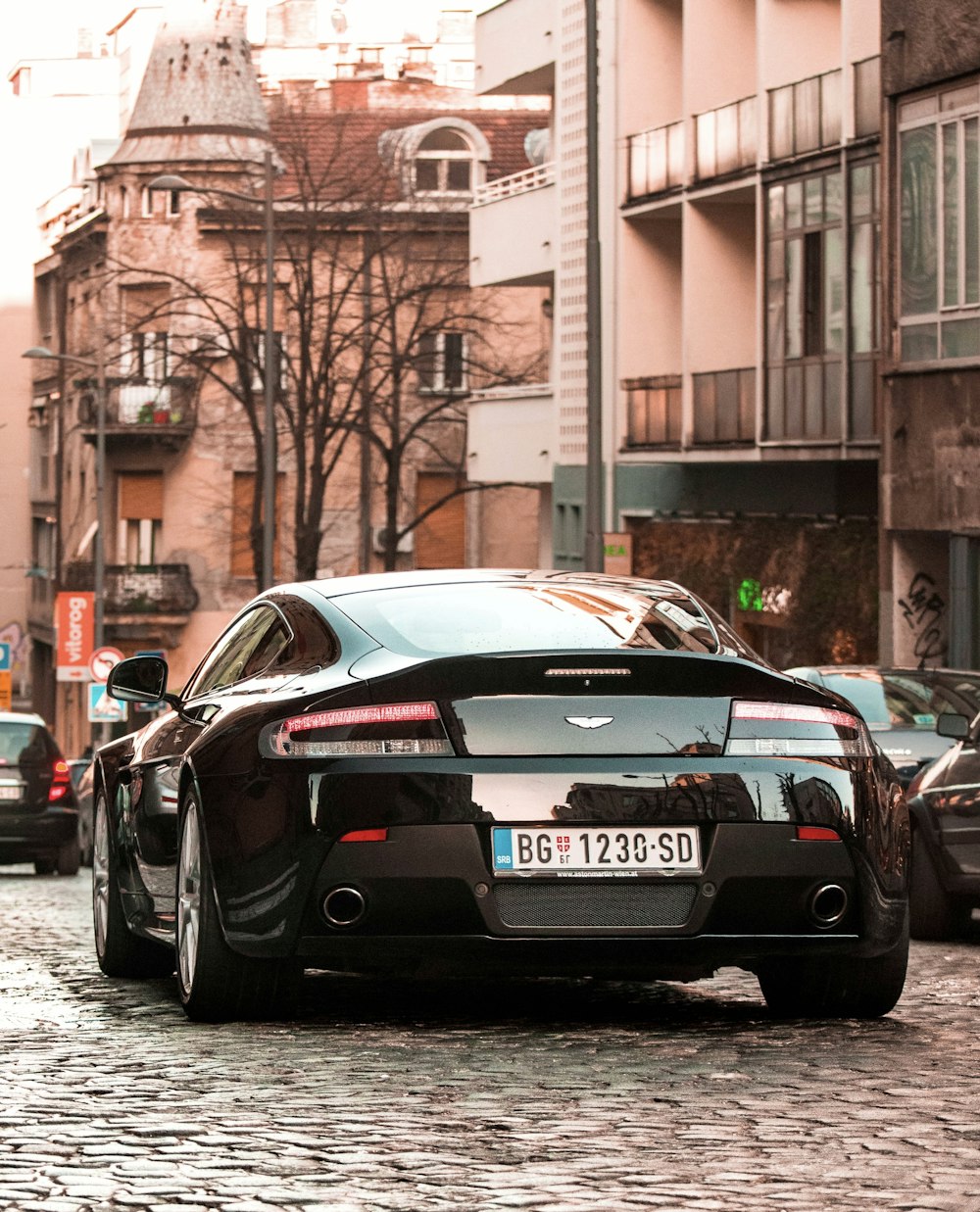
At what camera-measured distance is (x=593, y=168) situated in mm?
31500

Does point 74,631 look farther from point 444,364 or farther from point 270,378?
point 270,378

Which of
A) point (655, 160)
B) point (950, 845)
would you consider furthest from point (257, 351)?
point (950, 845)

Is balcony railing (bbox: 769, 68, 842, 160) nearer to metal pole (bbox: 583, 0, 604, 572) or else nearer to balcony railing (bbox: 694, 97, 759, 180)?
balcony railing (bbox: 694, 97, 759, 180)

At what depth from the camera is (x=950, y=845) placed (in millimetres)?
14250

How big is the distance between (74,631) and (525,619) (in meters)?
54.9

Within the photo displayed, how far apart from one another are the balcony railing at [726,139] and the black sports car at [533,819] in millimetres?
27230

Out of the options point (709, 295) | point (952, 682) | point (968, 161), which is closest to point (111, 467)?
point (709, 295)

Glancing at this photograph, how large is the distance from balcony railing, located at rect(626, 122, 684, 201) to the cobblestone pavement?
96.1ft

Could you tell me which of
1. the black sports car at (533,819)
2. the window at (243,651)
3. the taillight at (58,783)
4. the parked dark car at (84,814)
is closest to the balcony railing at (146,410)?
the parked dark car at (84,814)

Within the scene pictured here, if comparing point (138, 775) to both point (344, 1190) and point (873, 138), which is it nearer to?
point (344, 1190)

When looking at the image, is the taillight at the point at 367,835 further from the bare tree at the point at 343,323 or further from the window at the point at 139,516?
the window at the point at 139,516

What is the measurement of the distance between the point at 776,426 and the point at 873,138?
3976mm

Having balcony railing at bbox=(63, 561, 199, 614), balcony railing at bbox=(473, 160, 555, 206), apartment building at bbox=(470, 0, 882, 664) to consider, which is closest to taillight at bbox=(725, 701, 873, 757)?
apartment building at bbox=(470, 0, 882, 664)

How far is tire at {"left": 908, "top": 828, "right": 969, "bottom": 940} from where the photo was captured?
46.7 ft
